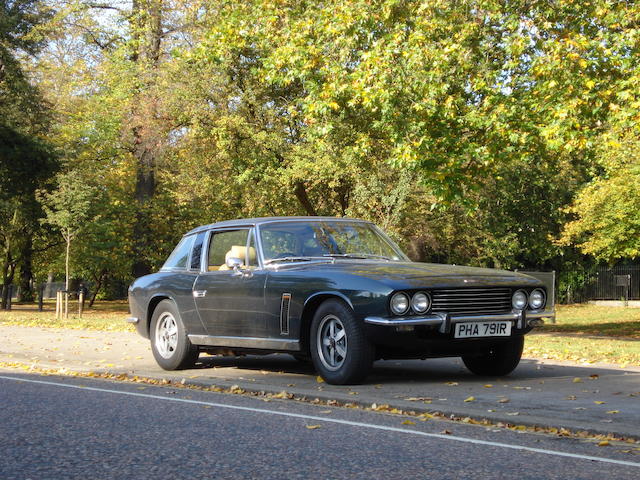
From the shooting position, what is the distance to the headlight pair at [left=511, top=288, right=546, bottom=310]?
9414 millimetres

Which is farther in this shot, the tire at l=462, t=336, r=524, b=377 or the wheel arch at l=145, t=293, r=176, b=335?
the wheel arch at l=145, t=293, r=176, b=335

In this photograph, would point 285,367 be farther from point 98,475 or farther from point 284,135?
point 284,135

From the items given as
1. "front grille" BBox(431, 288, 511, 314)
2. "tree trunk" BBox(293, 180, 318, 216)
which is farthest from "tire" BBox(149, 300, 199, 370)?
"tree trunk" BBox(293, 180, 318, 216)

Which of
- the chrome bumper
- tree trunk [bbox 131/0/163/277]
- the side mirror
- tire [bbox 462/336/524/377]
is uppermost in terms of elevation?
tree trunk [bbox 131/0/163/277]

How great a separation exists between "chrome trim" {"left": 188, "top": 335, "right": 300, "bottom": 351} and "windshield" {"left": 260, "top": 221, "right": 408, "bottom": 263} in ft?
2.91

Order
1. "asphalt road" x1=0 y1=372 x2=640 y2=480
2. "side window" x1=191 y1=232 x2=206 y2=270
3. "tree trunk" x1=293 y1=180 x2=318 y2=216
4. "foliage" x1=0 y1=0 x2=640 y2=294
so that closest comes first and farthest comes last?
1. "asphalt road" x1=0 y1=372 x2=640 y2=480
2. "side window" x1=191 y1=232 x2=206 y2=270
3. "foliage" x1=0 y1=0 x2=640 y2=294
4. "tree trunk" x1=293 y1=180 x2=318 y2=216

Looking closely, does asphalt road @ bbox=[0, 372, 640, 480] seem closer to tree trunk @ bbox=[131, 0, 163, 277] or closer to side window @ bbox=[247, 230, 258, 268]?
side window @ bbox=[247, 230, 258, 268]

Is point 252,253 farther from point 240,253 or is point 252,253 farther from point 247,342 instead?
point 247,342

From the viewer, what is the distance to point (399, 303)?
865 cm

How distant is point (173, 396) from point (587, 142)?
30.1 feet

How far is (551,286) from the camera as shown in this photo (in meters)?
21.3

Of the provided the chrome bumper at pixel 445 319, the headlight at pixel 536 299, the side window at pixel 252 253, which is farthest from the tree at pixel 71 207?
the chrome bumper at pixel 445 319

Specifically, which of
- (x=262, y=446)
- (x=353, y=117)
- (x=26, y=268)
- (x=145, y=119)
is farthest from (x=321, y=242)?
(x=26, y=268)

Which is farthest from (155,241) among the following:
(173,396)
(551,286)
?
(173,396)
